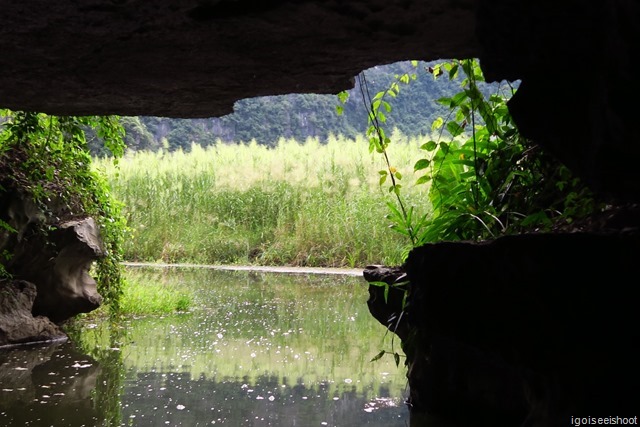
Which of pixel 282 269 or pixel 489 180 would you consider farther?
pixel 282 269

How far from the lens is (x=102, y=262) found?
18.1 ft

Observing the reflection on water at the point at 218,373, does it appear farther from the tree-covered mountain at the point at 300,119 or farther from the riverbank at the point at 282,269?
the tree-covered mountain at the point at 300,119

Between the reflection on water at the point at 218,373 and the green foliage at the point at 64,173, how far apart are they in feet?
2.08

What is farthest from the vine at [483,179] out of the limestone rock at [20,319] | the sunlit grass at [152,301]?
the sunlit grass at [152,301]

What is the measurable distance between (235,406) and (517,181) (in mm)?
1583

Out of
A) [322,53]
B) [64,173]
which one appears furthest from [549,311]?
[64,173]

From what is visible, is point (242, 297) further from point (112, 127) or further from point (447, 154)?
point (447, 154)

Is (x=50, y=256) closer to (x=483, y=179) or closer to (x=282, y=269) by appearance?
(x=483, y=179)

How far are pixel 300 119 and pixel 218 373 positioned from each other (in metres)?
27.1

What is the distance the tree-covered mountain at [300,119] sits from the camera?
28469 millimetres

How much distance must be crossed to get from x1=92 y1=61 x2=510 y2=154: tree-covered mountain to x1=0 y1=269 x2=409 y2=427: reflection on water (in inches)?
897

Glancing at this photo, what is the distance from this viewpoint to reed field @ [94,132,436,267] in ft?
34.2

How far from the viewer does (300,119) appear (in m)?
30.5

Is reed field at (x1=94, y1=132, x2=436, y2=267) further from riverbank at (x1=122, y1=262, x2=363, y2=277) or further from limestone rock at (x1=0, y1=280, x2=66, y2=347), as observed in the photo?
limestone rock at (x1=0, y1=280, x2=66, y2=347)
